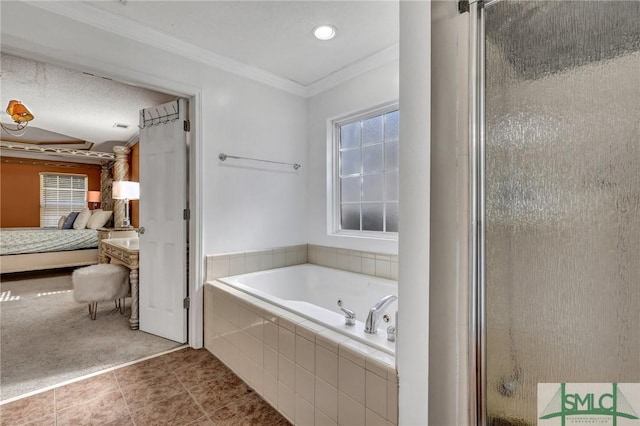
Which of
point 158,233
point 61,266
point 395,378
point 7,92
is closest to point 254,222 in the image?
point 158,233

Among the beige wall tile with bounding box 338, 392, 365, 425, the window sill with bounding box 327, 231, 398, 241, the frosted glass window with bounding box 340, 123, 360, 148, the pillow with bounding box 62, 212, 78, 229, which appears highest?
the frosted glass window with bounding box 340, 123, 360, 148

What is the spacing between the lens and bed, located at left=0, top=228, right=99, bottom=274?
463 cm

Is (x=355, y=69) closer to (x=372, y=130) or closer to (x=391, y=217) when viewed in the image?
(x=372, y=130)

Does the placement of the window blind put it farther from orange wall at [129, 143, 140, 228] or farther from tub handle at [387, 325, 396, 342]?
tub handle at [387, 325, 396, 342]

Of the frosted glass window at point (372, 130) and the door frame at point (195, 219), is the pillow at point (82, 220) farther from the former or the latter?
the frosted glass window at point (372, 130)

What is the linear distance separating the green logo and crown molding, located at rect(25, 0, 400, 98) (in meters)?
1.99

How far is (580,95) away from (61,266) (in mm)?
6745

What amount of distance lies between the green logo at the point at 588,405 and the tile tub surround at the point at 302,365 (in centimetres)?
47

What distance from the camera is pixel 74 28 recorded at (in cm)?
181

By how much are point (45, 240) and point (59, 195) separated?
2.60 meters

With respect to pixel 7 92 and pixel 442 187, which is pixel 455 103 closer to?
pixel 442 187

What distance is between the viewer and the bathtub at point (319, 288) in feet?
6.96

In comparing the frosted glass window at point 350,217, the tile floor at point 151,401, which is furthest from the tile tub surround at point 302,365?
the frosted glass window at point 350,217

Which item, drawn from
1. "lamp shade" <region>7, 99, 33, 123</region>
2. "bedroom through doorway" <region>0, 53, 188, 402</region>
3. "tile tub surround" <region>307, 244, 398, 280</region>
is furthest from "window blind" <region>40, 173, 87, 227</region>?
"tile tub surround" <region>307, 244, 398, 280</region>
